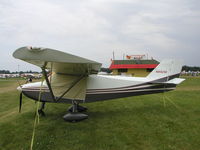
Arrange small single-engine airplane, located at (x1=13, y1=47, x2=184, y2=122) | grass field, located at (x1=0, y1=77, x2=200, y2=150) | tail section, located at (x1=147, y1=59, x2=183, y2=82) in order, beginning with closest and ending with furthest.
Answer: grass field, located at (x1=0, y1=77, x2=200, y2=150) < small single-engine airplane, located at (x1=13, y1=47, x2=184, y2=122) < tail section, located at (x1=147, y1=59, x2=183, y2=82)

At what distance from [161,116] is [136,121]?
1206 mm

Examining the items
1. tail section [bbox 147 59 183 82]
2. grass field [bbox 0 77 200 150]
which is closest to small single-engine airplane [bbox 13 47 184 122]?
tail section [bbox 147 59 183 82]

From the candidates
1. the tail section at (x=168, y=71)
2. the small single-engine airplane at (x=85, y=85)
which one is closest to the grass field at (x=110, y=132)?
the small single-engine airplane at (x=85, y=85)

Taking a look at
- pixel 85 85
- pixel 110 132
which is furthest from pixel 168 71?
pixel 110 132

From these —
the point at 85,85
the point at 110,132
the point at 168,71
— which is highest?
the point at 168,71

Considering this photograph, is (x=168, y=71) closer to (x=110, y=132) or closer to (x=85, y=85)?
(x=85, y=85)

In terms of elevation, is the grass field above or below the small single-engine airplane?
below

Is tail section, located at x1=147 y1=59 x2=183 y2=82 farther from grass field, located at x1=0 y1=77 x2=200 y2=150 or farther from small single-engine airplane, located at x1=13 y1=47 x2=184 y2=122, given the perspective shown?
grass field, located at x1=0 y1=77 x2=200 y2=150

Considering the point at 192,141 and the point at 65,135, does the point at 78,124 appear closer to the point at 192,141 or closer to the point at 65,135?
the point at 65,135

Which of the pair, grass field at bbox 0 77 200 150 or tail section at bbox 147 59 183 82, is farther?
tail section at bbox 147 59 183 82

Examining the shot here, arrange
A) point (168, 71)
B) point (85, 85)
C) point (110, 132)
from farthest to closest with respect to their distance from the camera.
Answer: point (168, 71)
point (85, 85)
point (110, 132)

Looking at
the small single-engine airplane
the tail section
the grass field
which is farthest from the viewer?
the tail section

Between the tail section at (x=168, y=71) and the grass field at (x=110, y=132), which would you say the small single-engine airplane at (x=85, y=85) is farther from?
the grass field at (x=110, y=132)

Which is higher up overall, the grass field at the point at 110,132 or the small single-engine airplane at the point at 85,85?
the small single-engine airplane at the point at 85,85
